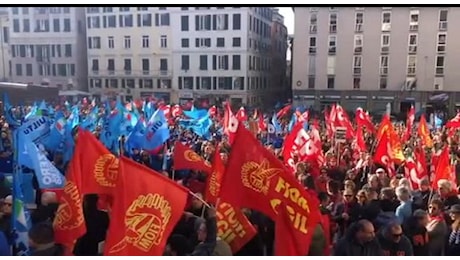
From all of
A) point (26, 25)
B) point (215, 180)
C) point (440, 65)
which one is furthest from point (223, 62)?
point (215, 180)

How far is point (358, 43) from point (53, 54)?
836 inches

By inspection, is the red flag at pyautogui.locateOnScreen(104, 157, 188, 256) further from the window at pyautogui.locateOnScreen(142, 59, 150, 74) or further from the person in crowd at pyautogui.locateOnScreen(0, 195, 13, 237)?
the window at pyautogui.locateOnScreen(142, 59, 150, 74)

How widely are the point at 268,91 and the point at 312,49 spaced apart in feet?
24.4

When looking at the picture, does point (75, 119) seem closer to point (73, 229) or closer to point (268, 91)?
point (73, 229)

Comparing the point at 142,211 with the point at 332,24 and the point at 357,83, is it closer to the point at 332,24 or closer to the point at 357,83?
the point at 357,83

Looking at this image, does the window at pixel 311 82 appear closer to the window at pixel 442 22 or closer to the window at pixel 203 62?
the window at pixel 203 62

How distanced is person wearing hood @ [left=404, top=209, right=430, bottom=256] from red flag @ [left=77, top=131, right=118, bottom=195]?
2.80m

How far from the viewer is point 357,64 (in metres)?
32.0

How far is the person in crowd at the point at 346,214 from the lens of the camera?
4867 millimetres

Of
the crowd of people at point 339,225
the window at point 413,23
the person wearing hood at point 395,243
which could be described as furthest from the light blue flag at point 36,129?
the window at point 413,23

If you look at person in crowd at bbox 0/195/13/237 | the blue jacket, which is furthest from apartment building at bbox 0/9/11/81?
the blue jacket

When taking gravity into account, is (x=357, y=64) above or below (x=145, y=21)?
below

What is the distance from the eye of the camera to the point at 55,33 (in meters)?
31.6

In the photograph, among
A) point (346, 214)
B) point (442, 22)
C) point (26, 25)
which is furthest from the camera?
point (26, 25)
